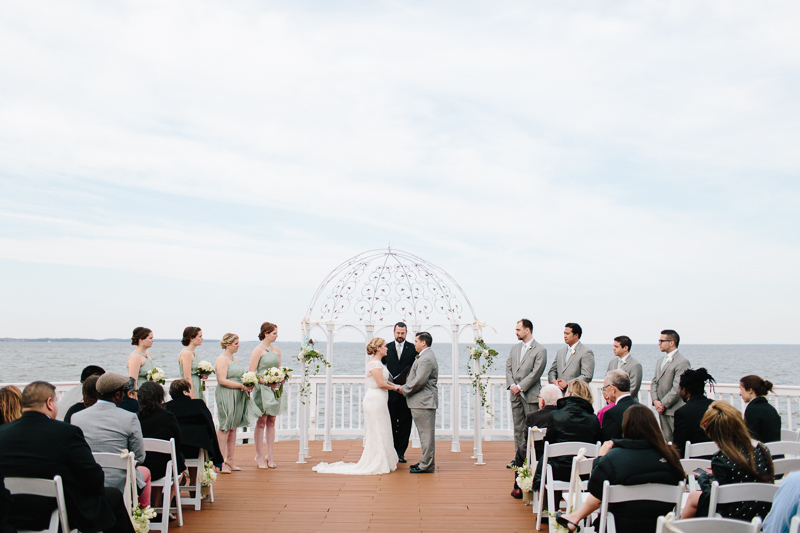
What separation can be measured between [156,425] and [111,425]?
0.87 m

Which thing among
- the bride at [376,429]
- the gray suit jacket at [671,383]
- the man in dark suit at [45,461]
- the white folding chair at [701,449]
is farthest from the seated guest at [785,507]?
the bride at [376,429]

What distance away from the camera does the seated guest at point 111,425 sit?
12.1 feet

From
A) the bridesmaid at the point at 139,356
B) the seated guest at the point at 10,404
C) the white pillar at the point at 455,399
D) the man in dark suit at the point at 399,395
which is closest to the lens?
the seated guest at the point at 10,404

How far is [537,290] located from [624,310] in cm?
586

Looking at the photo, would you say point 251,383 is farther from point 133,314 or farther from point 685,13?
point 133,314

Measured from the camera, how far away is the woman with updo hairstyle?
174 inches

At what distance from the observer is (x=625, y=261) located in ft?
62.6

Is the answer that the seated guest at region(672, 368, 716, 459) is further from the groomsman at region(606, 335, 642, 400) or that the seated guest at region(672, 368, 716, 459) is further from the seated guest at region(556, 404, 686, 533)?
the groomsman at region(606, 335, 642, 400)

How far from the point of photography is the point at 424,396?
6965 mm

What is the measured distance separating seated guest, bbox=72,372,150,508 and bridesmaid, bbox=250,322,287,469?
9.92ft

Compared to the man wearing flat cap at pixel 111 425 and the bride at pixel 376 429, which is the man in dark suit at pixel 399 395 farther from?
the man wearing flat cap at pixel 111 425

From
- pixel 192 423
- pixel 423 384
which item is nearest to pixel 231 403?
pixel 192 423

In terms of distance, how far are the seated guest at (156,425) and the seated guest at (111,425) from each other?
0.71 m

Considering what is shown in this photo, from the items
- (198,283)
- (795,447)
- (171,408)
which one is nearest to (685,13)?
(795,447)
